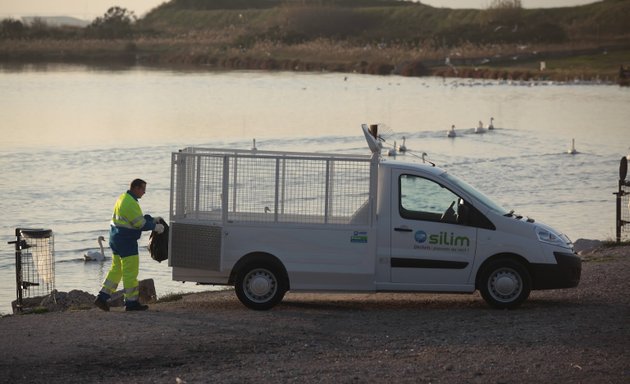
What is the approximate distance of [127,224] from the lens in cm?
1429

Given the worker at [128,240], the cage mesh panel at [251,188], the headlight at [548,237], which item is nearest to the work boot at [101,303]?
the worker at [128,240]

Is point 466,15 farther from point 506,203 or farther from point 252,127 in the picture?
point 506,203

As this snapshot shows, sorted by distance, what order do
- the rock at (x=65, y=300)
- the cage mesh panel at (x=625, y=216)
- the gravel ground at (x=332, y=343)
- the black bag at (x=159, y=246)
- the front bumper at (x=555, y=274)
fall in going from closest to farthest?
1. the gravel ground at (x=332, y=343)
2. the front bumper at (x=555, y=274)
3. the black bag at (x=159, y=246)
4. the rock at (x=65, y=300)
5. the cage mesh panel at (x=625, y=216)

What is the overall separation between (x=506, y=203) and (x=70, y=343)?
21.4m

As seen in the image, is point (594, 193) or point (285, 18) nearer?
point (594, 193)

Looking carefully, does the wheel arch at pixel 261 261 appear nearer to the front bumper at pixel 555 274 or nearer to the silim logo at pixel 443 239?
the silim logo at pixel 443 239

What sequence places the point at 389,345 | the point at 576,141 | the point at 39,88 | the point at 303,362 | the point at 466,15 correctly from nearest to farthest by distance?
the point at 303,362, the point at 389,345, the point at 576,141, the point at 39,88, the point at 466,15

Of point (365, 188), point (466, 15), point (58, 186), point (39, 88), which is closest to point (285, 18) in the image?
point (466, 15)

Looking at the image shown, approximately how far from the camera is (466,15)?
17625 cm

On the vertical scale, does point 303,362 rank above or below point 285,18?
below

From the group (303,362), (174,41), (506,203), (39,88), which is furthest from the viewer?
(174,41)

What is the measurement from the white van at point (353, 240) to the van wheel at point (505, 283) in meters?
0.01

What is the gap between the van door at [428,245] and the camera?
1429 centimetres

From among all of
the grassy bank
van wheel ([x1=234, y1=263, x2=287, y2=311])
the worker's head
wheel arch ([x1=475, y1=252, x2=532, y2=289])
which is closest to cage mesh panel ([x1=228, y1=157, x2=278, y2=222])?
van wheel ([x1=234, y1=263, x2=287, y2=311])
